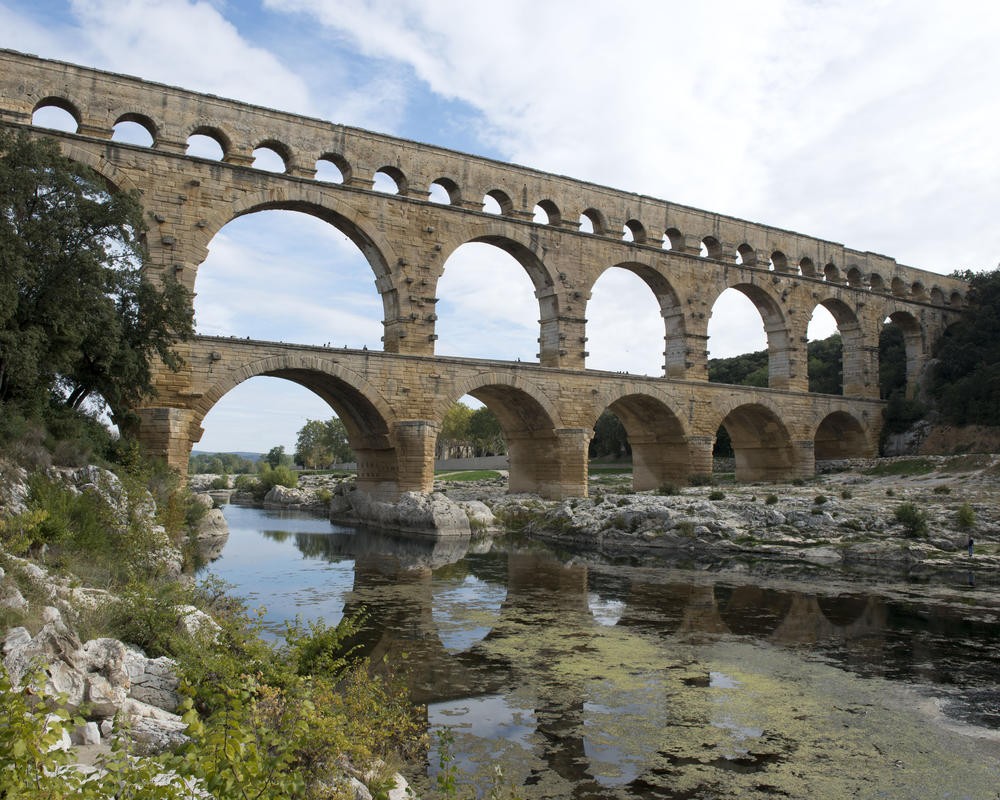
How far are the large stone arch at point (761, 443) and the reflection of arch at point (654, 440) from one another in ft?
10.5

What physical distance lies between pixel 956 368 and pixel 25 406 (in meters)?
35.5

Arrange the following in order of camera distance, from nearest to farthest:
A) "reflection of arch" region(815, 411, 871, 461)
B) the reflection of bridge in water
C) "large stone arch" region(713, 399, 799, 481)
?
the reflection of bridge in water → "large stone arch" region(713, 399, 799, 481) → "reflection of arch" region(815, 411, 871, 461)

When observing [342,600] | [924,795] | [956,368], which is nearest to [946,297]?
[956,368]

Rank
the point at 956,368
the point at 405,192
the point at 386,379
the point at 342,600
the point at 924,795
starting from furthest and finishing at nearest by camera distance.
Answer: the point at 956,368 < the point at 405,192 < the point at 386,379 < the point at 342,600 < the point at 924,795

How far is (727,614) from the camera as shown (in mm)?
11852

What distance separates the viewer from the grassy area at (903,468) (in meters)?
27.4

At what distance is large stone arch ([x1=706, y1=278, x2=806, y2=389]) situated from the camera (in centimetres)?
3194

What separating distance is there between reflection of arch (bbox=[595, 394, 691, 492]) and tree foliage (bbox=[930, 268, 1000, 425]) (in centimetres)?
1289

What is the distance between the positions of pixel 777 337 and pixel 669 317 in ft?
18.8

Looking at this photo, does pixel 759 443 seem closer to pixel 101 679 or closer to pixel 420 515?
pixel 420 515

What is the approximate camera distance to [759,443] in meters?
32.6

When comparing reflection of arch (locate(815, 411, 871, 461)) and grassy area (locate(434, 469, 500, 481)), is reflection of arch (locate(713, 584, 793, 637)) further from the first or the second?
grassy area (locate(434, 469, 500, 481))

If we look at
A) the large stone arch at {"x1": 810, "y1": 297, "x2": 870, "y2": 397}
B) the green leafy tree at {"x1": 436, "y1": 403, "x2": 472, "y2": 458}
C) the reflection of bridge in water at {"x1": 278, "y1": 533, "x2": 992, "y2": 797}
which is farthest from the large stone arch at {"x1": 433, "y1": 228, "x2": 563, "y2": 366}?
the green leafy tree at {"x1": 436, "y1": 403, "x2": 472, "y2": 458}

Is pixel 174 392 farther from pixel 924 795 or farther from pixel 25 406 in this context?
pixel 924 795
